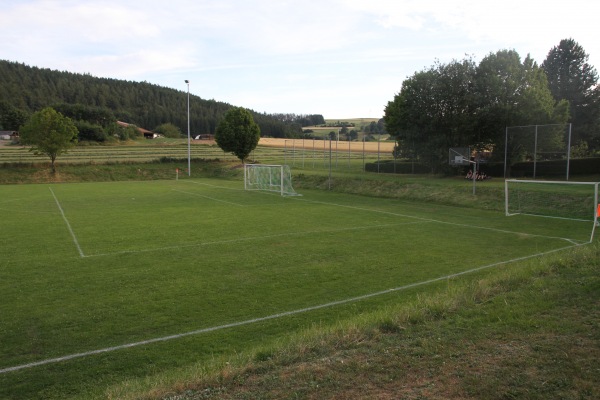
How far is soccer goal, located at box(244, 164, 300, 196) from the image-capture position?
31.0 m

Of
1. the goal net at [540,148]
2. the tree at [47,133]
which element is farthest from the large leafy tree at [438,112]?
the tree at [47,133]

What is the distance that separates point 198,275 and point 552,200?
16.3m

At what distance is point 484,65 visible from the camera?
3036 cm

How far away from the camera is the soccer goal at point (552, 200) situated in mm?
17531

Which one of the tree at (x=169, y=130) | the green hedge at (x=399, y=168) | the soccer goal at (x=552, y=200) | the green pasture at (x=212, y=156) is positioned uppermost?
the tree at (x=169, y=130)

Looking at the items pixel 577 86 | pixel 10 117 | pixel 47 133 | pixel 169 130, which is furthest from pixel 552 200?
pixel 169 130

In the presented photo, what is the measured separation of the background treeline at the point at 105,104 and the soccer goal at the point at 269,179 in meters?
66.6

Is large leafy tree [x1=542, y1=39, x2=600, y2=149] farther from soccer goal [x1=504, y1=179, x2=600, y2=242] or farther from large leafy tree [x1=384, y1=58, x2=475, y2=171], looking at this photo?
soccer goal [x1=504, y1=179, x2=600, y2=242]

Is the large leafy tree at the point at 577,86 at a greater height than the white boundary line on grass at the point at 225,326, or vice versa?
the large leafy tree at the point at 577,86

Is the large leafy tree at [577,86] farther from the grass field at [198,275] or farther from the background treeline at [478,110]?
the grass field at [198,275]

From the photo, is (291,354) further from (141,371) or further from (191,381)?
(141,371)

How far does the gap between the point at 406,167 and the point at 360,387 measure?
34285 millimetres

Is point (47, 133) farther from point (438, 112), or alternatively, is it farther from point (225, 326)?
point (225, 326)

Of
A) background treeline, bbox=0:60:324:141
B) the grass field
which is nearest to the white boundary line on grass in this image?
the grass field
